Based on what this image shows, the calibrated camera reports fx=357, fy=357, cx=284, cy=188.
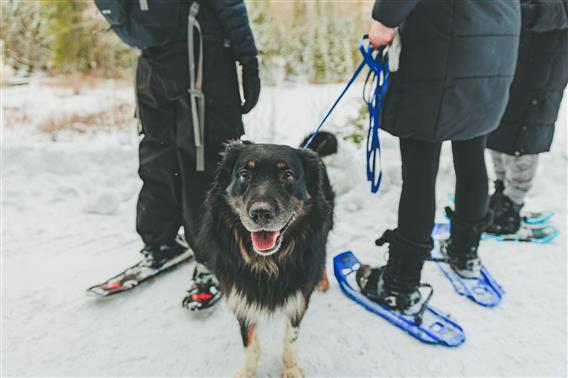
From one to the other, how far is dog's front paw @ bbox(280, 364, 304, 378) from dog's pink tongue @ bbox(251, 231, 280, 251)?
0.59m

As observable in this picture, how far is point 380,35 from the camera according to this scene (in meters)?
1.50

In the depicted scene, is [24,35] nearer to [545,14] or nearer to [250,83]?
[250,83]

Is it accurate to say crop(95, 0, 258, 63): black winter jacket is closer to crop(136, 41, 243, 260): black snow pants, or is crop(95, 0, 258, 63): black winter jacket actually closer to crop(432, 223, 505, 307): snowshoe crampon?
crop(136, 41, 243, 260): black snow pants

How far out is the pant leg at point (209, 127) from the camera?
1.93m

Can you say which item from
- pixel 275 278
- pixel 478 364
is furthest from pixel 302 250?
pixel 478 364

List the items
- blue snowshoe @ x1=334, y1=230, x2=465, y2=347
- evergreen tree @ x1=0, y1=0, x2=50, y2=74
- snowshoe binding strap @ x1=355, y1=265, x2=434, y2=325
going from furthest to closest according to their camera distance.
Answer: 1. evergreen tree @ x1=0, y1=0, x2=50, y2=74
2. snowshoe binding strap @ x1=355, y1=265, x2=434, y2=325
3. blue snowshoe @ x1=334, y1=230, x2=465, y2=347

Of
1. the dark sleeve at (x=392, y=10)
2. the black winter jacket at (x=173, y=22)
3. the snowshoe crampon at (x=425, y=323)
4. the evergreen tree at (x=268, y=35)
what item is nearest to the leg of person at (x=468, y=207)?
the snowshoe crampon at (x=425, y=323)

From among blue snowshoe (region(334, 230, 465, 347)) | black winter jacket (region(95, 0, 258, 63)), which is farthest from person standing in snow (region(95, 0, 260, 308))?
blue snowshoe (region(334, 230, 465, 347))

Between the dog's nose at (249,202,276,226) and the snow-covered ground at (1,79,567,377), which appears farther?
the snow-covered ground at (1,79,567,377)

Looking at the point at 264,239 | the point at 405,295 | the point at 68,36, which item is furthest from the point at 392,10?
the point at 68,36

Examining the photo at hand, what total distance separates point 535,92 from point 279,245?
2.03 metres

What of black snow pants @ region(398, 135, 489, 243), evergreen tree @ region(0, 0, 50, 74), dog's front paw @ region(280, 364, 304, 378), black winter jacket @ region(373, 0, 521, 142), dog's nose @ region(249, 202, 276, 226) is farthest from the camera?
evergreen tree @ region(0, 0, 50, 74)

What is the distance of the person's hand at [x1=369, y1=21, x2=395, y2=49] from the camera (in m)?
Answer: 1.48

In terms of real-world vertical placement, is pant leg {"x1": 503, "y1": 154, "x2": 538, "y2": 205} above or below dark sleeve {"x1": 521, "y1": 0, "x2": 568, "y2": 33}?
below
